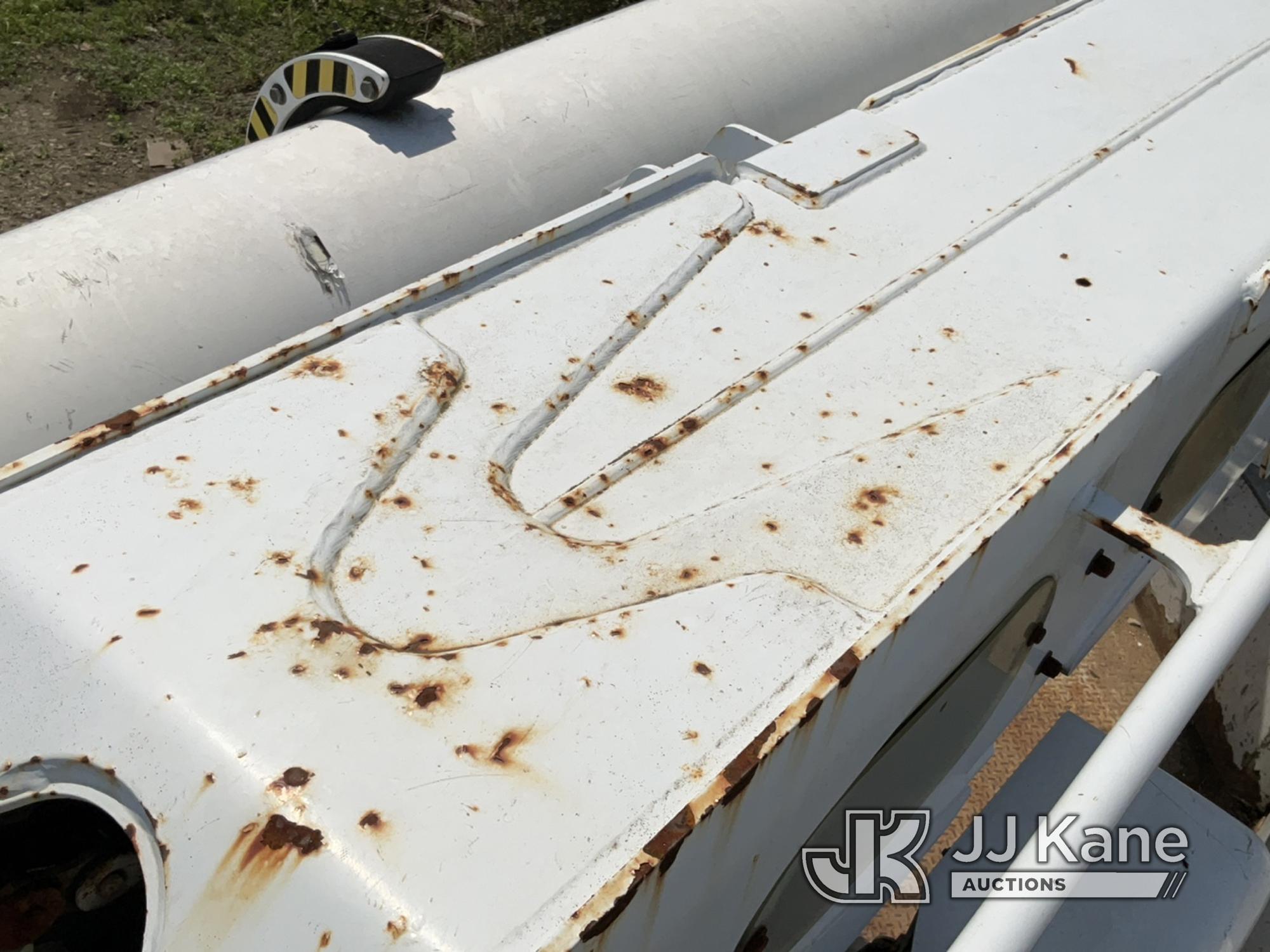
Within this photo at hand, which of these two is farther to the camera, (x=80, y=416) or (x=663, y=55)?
(x=663, y=55)

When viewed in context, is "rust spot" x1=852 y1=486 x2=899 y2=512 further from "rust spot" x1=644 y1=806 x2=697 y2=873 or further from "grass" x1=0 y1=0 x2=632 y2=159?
"grass" x1=0 y1=0 x2=632 y2=159

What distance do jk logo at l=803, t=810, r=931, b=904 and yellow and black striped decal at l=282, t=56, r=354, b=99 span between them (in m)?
1.40

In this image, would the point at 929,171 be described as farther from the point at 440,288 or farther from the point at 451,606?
the point at 451,606

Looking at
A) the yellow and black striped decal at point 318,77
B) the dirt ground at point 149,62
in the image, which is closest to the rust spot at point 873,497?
the yellow and black striped decal at point 318,77

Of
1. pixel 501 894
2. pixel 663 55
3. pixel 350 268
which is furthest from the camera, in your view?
pixel 663 55

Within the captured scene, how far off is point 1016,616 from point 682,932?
685 millimetres

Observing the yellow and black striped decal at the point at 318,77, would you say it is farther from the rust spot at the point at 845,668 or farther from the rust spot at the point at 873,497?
the rust spot at the point at 845,668

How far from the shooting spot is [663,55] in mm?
2188

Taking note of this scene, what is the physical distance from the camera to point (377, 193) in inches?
70.1

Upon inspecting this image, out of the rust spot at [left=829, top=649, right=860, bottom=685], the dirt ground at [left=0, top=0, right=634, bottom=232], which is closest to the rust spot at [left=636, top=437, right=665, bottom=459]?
the rust spot at [left=829, top=649, right=860, bottom=685]

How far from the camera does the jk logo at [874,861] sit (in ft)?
4.14

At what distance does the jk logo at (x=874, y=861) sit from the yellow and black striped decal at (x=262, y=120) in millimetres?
1546

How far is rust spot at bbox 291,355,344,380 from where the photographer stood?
1.24 meters

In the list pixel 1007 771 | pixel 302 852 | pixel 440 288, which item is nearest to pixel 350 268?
pixel 440 288
